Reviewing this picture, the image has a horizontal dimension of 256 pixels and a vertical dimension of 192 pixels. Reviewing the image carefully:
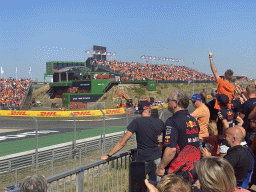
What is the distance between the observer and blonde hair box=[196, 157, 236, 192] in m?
2.30

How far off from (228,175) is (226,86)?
388cm

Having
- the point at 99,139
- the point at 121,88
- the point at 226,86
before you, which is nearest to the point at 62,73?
the point at 121,88

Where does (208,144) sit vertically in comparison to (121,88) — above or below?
below

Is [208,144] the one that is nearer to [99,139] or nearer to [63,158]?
[63,158]

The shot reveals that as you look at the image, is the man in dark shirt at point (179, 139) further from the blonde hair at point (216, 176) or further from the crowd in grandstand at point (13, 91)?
the crowd in grandstand at point (13, 91)

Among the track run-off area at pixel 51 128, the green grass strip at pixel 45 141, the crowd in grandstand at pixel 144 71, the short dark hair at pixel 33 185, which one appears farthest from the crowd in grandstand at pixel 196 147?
the crowd in grandstand at pixel 144 71

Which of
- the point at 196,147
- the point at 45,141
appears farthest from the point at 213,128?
the point at 45,141

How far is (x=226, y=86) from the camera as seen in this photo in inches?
232

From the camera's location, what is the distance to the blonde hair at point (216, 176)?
2.30m

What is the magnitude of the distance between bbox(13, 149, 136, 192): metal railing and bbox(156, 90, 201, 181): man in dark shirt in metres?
0.93

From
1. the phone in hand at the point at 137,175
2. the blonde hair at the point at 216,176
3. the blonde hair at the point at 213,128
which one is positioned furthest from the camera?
the blonde hair at the point at 213,128

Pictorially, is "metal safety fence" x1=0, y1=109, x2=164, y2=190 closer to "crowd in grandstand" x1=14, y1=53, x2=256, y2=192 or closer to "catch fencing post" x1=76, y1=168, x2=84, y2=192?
"crowd in grandstand" x1=14, y1=53, x2=256, y2=192

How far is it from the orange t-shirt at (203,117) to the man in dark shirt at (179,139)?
5.27ft

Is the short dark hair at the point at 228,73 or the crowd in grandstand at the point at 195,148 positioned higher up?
the short dark hair at the point at 228,73
